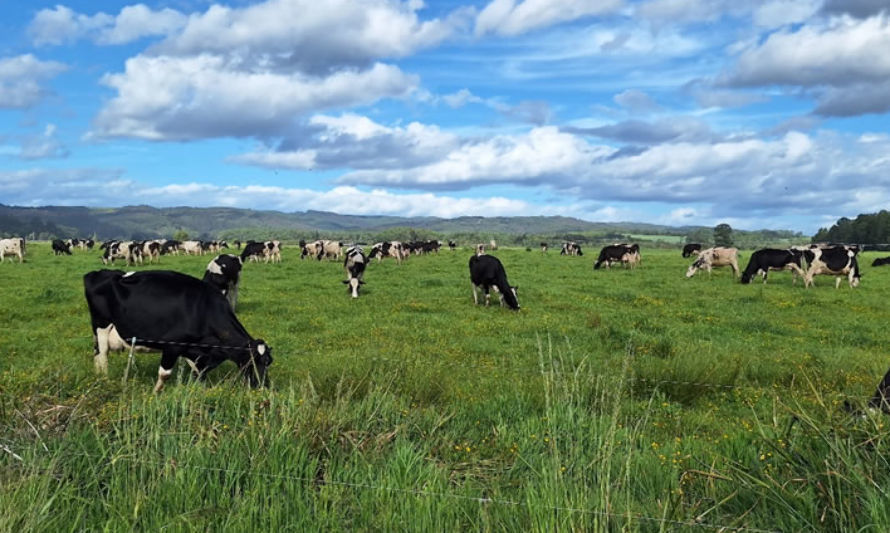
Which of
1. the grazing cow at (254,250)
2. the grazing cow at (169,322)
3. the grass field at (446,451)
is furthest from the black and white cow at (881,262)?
the grazing cow at (169,322)

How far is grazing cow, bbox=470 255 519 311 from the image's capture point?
1991 centimetres

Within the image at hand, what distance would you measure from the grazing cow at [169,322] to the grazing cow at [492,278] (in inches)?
436

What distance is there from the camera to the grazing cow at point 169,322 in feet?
32.3

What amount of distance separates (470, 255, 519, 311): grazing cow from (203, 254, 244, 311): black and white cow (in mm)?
8105

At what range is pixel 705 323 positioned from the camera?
17266mm

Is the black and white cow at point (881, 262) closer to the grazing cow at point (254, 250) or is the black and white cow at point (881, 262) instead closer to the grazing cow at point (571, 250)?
the grazing cow at point (571, 250)

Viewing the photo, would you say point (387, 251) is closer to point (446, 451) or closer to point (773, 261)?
point (773, 261)

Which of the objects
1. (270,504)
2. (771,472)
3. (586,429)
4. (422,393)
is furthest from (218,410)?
(771,472)

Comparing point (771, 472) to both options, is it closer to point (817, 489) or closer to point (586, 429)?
point (817, 489)

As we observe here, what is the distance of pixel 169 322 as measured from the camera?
1009 centimetres

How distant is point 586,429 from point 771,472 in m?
1.66

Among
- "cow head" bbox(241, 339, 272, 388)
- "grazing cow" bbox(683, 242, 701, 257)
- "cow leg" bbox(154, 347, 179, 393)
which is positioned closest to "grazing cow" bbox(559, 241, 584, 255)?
"grazing cow" bbox(683, 242, 701, 257)

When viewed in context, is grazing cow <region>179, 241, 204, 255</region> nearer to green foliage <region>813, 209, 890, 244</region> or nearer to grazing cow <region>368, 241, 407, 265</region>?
grazing cow <region>368, 241, 407, 265</region>

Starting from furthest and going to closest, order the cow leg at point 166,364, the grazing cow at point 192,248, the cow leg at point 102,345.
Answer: the grazing cow at point 192,248 → the cow leg at point 102,345 → the cow leg at point 166,364
